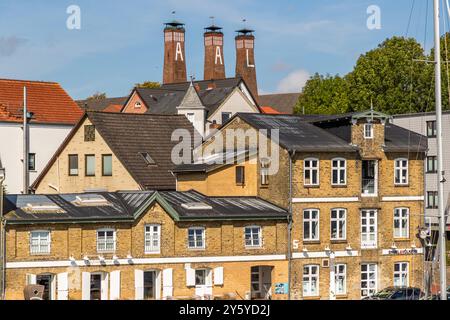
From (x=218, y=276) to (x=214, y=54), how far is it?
366ft

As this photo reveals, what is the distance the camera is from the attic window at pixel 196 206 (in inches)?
2038

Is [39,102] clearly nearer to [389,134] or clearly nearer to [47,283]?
[389,134]

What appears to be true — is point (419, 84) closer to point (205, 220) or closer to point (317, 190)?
point (317, 190)

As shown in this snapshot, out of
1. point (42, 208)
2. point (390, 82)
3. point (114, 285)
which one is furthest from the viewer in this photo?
point (390, 82)

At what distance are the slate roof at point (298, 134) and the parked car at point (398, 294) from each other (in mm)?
8159

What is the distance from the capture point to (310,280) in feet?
183

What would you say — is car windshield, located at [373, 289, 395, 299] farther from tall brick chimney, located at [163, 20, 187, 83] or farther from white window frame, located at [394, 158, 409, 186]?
tall brick chimney, located at [163, 20, 187, 83]

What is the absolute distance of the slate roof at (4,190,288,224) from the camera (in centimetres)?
4797

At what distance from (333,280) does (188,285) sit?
30.8 feet

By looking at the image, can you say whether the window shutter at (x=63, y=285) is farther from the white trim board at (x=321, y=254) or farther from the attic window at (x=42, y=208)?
the white trim board at (x=321, y=254)

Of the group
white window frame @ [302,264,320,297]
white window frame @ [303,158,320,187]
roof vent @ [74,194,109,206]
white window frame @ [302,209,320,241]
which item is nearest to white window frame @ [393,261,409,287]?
white window frame @ [302,264,320,297]

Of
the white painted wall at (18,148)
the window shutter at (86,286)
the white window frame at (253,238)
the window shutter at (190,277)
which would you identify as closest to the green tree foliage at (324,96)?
the white painted wall at (18,148)

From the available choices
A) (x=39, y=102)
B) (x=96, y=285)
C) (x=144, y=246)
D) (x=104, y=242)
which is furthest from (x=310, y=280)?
(x=39, y=102)
